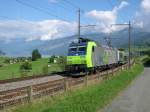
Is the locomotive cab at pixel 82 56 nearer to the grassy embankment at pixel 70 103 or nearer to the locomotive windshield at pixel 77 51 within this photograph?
the locomotive windshield at pixel 77 51

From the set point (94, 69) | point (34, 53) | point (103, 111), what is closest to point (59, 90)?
point (103, 111)

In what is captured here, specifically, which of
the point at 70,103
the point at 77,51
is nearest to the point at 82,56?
the point at 77,51

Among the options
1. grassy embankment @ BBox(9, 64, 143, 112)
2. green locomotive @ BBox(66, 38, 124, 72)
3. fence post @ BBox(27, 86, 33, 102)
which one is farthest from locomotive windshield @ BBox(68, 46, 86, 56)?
fence post @ BBox(27, 86, 33, 102)

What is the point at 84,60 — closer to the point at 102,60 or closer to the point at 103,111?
the point at 102,60

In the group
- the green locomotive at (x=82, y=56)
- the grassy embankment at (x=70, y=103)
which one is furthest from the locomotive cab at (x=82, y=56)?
the grassy embankment at (x=70, y=103)

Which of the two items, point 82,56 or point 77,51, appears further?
point 77,51

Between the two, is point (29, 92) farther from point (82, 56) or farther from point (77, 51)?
point (77, 51)

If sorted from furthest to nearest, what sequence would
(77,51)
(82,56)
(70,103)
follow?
(77,51)
(82,56)
(70,103)

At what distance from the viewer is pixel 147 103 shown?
1911 cm

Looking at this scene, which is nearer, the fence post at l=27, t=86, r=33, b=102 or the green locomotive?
the fence post at l=27, t=86, r=33, b=102

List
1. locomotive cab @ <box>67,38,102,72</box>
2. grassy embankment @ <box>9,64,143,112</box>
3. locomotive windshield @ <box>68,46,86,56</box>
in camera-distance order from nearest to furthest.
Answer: grassy embankment @ <box>9,64,143,112</box> < locomotive cab @ <box>67,38,102,72</box> < locomotive windshield @ <box>68,46,86,56</box>

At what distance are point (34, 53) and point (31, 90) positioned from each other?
16139 cm

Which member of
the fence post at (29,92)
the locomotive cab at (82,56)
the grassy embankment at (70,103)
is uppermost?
the locomotive cab at (82,56)

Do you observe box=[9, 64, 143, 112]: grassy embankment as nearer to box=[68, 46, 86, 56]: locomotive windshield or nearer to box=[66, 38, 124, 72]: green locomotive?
box=[66, 38, 124, 72]: green locomotive
